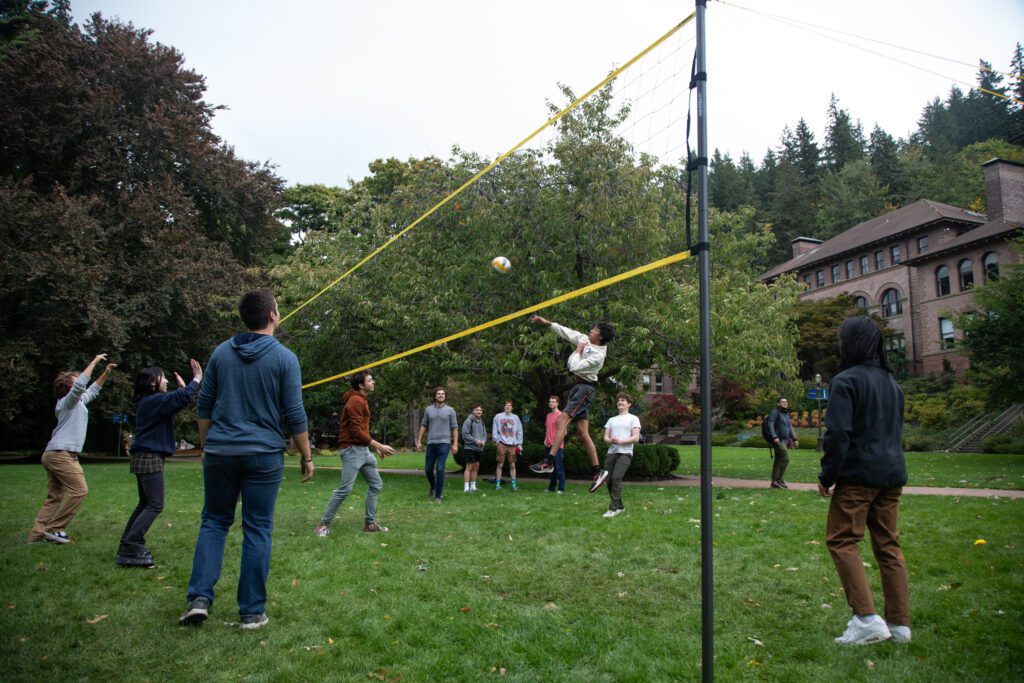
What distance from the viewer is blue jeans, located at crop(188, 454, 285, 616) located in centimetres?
425

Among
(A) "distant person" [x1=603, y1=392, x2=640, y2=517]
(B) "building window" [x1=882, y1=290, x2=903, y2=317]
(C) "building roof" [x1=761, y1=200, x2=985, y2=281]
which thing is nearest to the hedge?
(A) "distant person" [x1=603, y1=392, x2=640, y2=517]

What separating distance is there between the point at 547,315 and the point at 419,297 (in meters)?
3.30

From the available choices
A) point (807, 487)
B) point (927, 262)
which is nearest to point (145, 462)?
point (807, 487)

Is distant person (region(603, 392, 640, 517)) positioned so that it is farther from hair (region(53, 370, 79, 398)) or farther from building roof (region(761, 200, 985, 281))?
building roof (region(761, 200, 985, 281))

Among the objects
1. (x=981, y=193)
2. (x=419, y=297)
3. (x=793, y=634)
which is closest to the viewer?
(x=793, y=634)

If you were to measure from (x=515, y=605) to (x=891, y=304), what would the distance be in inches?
1878

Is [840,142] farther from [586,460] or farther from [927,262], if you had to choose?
[586,460]

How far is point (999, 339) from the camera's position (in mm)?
21422

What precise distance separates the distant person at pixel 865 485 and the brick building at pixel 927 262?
33015 millimetres

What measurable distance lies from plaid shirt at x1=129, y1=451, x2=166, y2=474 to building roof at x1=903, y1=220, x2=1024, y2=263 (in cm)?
4175

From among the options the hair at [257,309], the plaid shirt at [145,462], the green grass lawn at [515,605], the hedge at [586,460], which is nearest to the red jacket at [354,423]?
the green grass lawn at [515,605]

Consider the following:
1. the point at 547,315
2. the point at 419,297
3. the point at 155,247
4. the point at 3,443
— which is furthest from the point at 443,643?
the point at 3,443

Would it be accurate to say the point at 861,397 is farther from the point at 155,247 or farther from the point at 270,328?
the point at 155,247

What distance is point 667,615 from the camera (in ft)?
15.1
